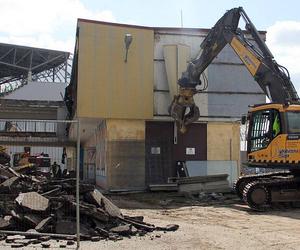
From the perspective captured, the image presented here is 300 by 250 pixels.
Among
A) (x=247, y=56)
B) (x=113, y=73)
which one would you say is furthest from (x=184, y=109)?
(x=247, y=56)

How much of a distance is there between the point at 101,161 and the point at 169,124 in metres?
4.48

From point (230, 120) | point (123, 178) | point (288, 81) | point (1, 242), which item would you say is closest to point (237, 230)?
point (1, 242)

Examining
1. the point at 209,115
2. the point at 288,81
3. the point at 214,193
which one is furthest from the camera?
the point at 209,115

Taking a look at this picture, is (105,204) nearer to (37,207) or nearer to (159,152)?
(37,207)

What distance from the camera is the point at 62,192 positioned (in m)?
13.5

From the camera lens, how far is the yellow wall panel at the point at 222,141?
2848 cm

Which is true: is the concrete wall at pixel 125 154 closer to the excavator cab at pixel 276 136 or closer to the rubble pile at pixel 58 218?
the excavator cab at pixel 276 136

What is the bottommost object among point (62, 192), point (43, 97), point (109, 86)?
point (62, 192)

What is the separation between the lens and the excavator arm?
19.9 m

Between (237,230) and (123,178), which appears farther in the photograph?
(123,178)

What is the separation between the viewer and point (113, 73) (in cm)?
2666

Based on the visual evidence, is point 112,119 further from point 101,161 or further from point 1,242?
point 1,242

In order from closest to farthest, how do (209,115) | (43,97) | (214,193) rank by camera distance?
(214,193)
(209,115)
(43,97)

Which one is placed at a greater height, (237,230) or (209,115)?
(209,115)
